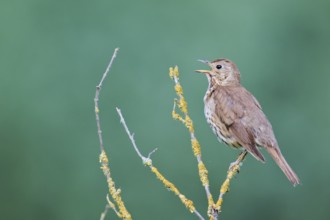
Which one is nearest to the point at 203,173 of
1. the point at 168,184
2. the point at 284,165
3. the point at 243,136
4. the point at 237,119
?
the point at 168,184

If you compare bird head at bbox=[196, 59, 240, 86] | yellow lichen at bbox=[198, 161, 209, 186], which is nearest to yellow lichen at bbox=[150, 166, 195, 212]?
yellow lichen at bbox=[198, 161, 209, 186]

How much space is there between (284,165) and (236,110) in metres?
0.64

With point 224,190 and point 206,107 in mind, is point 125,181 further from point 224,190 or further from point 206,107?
point 224,190

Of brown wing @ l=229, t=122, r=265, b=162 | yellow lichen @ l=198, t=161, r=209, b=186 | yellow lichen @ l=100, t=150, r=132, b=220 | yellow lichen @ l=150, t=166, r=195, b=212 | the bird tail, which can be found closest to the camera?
Answer: yellow lichen @ l=100, t=150, r=132, b=220

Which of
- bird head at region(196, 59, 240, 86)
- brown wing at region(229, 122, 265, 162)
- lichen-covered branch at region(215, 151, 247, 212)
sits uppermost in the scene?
bird head at region(196, 59, 240, 86)

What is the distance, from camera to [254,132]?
6.82 meters

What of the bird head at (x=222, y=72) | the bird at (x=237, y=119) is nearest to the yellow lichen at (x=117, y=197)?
the bird at (x=237, y=119)

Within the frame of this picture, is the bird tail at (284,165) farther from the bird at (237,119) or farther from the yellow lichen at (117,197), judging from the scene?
the yellow lichen at (117,197)

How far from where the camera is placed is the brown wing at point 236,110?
676 cm

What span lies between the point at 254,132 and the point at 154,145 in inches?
83.7

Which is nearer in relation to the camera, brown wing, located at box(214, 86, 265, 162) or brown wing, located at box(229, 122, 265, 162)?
brown wing, located at box(229, 122, 265, 162)

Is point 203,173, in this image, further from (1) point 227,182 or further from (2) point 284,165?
(2) point 284,165

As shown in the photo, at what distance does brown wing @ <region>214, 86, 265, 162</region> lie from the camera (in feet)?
22.2

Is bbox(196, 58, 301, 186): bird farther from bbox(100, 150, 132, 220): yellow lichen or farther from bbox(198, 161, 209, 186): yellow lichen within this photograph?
bbox(100, 150, 132, 220): yellow lichen
